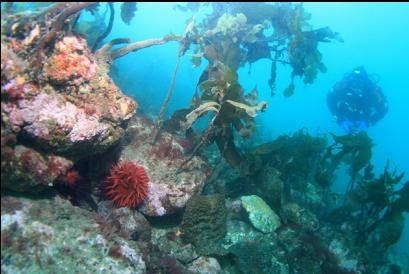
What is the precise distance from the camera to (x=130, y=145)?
629 centimetres

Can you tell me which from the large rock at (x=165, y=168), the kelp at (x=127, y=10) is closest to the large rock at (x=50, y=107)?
the large rock at (x=165, y=168)

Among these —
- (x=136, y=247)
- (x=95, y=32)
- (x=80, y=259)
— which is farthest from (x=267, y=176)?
(x=95, y=32)

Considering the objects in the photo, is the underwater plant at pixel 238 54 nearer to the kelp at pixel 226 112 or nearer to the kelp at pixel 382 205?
the kelp at pixel 226 112

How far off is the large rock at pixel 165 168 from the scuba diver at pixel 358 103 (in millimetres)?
8667

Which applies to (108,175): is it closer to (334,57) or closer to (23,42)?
(23,42)

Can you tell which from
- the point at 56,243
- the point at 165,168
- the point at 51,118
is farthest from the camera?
the point at 165,168

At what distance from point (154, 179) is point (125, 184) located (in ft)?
2.81

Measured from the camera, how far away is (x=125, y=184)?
16.0 feet

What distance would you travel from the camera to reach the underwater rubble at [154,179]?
139 inches

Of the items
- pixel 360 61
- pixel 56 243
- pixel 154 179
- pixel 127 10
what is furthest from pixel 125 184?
pixel 360 61

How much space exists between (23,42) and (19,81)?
21.2 inches

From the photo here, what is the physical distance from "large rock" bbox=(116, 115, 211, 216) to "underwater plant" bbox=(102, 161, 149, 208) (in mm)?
494

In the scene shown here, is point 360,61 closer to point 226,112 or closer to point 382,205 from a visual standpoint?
point 382,205

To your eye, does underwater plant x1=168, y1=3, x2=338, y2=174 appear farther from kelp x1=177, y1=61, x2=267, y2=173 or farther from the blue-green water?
the blue-green water
